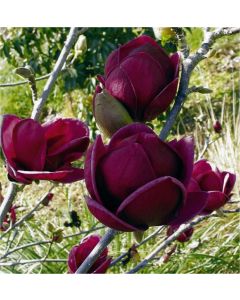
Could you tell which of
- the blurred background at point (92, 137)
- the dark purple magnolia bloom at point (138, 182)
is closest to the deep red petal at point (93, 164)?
the dark purple magnolia bloom at point (138, 182)

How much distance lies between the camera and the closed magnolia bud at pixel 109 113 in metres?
0.37

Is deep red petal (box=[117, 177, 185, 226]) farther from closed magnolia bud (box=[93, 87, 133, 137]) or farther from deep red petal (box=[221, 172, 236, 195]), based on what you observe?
deep red petal (box=[221, 172, 236, 195])

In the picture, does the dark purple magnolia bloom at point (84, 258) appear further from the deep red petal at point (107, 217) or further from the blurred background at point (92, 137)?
the blurred background at point (92, 137)

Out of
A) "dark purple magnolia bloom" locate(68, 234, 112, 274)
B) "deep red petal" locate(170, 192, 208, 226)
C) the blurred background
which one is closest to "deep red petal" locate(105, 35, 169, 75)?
"deep red petal" locate(170, 192, 208, 226)

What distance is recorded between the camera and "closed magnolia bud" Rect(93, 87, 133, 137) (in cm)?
37

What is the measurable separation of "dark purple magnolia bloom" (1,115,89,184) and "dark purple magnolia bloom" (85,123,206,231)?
0.07 meters

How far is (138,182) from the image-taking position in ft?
1.05

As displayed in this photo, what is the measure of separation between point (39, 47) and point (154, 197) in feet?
5.45

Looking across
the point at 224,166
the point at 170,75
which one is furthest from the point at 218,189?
the point at 224,166

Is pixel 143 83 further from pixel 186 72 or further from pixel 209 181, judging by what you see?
pixel 209 181

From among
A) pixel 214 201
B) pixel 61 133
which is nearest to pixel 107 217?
pixel 61 133

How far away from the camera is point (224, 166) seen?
7.00ft

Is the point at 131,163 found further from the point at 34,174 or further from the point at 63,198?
the point at 63,198

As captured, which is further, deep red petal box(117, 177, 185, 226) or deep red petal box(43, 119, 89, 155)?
deep red petal box(43, 119, 89, 155)
